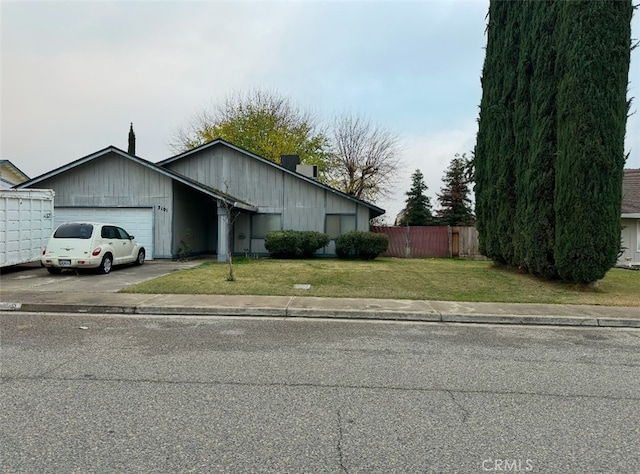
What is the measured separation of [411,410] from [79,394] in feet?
10.3

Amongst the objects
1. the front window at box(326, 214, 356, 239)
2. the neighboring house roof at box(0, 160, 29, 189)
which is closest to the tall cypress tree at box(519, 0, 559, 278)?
the front window at box(326, 214, 356, 239)

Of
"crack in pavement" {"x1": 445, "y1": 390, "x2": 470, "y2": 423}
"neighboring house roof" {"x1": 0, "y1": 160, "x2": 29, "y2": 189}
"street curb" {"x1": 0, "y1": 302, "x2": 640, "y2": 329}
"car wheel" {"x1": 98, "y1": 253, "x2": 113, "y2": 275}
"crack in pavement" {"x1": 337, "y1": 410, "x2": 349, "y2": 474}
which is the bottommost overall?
"crack in pavement" {"x1": 445, "y1": 390, "x2": 470, "y2": 423}

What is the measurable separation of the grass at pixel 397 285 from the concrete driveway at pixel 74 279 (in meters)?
0.78

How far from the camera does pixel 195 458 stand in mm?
2982

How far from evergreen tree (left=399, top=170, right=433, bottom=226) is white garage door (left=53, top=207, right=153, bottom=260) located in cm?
3460

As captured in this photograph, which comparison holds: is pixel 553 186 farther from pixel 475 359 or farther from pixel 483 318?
pixel 475 359

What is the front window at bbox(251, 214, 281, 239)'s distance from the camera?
21.0 meters

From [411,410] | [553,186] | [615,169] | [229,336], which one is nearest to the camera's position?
[411,410]

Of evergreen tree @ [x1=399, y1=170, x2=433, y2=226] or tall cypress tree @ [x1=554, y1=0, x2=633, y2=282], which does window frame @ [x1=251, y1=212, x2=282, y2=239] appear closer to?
tall cypress tree @ [x1=554, y1=0, x2=633, y2=282]

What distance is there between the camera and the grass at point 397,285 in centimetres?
997

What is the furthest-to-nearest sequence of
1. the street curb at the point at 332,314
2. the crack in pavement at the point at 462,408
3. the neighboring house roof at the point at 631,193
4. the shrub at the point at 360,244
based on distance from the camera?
the neighboring house roof at the point at 631,193, the shrub at the point at 360,244, the street curb at the point at 332,314, the crack in pavement at the point at 462,408

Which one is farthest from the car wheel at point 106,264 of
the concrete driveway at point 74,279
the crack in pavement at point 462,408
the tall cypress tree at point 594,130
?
the tall cypress tree at point 594,130

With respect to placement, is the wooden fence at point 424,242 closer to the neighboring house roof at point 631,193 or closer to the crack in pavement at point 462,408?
the neighboring house roof at point 631,193

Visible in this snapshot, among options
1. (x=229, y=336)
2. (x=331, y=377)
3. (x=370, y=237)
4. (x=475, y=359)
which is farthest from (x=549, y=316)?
(x=370, y=237)
